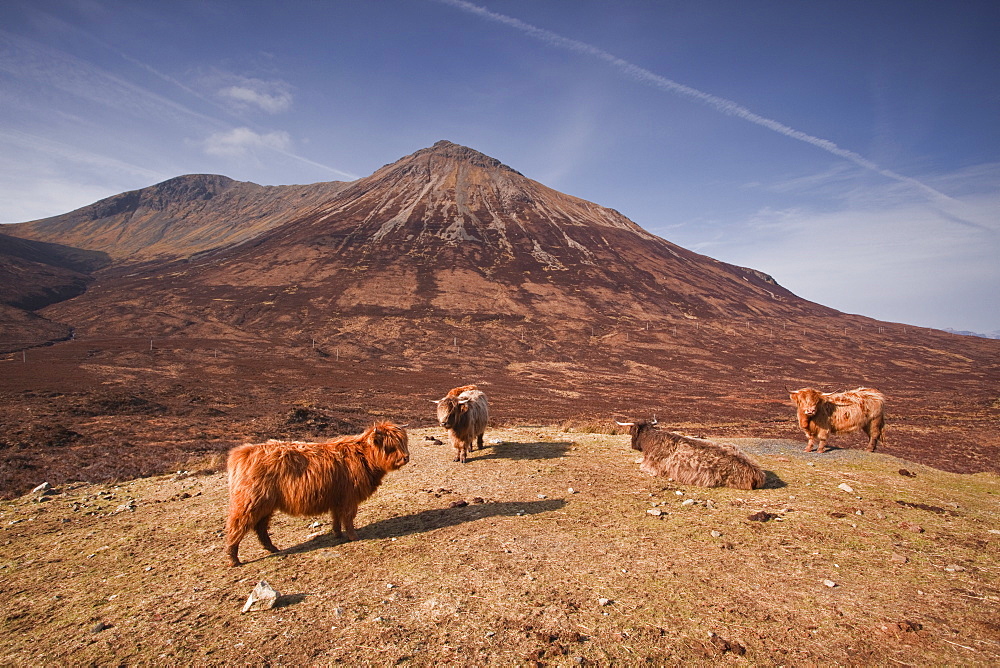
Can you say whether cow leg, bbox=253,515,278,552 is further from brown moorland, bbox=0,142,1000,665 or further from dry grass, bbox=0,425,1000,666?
brown moorland, bbox=0,142,1000,665

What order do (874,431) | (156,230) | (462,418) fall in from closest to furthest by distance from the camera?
1. (462,418)
2. (874,431)
3. (156,230)

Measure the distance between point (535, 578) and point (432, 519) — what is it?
254cm

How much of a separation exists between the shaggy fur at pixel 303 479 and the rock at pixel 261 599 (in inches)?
52.8

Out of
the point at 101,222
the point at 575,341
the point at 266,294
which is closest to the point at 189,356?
the point at 266,294

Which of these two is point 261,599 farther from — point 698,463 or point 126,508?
point 698,463

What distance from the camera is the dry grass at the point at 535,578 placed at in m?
3.94

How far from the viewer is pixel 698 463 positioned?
354 inches

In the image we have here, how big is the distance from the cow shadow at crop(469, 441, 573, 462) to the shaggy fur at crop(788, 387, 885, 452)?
6.67 meters

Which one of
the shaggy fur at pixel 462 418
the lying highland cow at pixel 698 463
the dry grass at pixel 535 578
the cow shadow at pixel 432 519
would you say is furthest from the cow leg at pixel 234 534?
the lying highland cow at pixel 698 463

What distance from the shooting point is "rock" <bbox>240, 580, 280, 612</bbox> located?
4566 mm

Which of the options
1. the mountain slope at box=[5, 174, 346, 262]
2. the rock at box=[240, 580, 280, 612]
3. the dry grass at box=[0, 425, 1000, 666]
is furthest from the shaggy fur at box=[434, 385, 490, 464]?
the mountain slope at box=[5, 174, 346, 262]

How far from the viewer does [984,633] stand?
13.3 feet

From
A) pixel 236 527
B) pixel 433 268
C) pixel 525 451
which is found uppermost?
pixel 433 268

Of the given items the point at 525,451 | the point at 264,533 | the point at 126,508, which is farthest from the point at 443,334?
the point at 264,533
